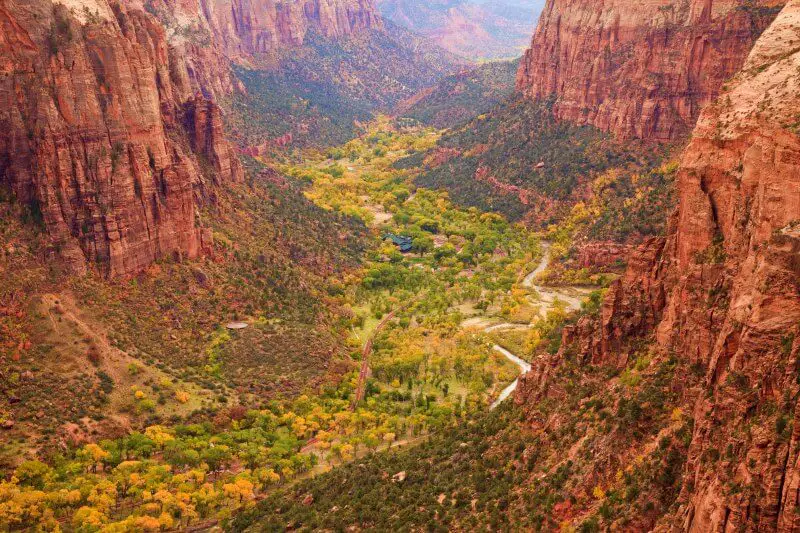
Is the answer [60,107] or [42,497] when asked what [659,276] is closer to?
[42,497]

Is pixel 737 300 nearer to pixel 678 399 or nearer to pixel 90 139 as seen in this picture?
pixel 678 399

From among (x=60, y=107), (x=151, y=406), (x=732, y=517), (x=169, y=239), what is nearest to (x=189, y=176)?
(x=169, y=239)

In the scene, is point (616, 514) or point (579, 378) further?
point (579, 378)

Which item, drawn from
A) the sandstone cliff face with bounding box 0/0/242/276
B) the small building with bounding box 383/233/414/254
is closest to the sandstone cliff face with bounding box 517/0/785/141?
the small building with bounding box 383/233/414/254

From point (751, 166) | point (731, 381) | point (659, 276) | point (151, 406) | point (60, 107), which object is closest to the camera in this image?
point (731, 381)

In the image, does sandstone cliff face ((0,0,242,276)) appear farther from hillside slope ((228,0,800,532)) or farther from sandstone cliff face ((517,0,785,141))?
sandstone cliff face ((517,0,785,141))

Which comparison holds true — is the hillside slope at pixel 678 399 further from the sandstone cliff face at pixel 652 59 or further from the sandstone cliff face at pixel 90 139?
the sandstone cliff face at pixel 652 59
